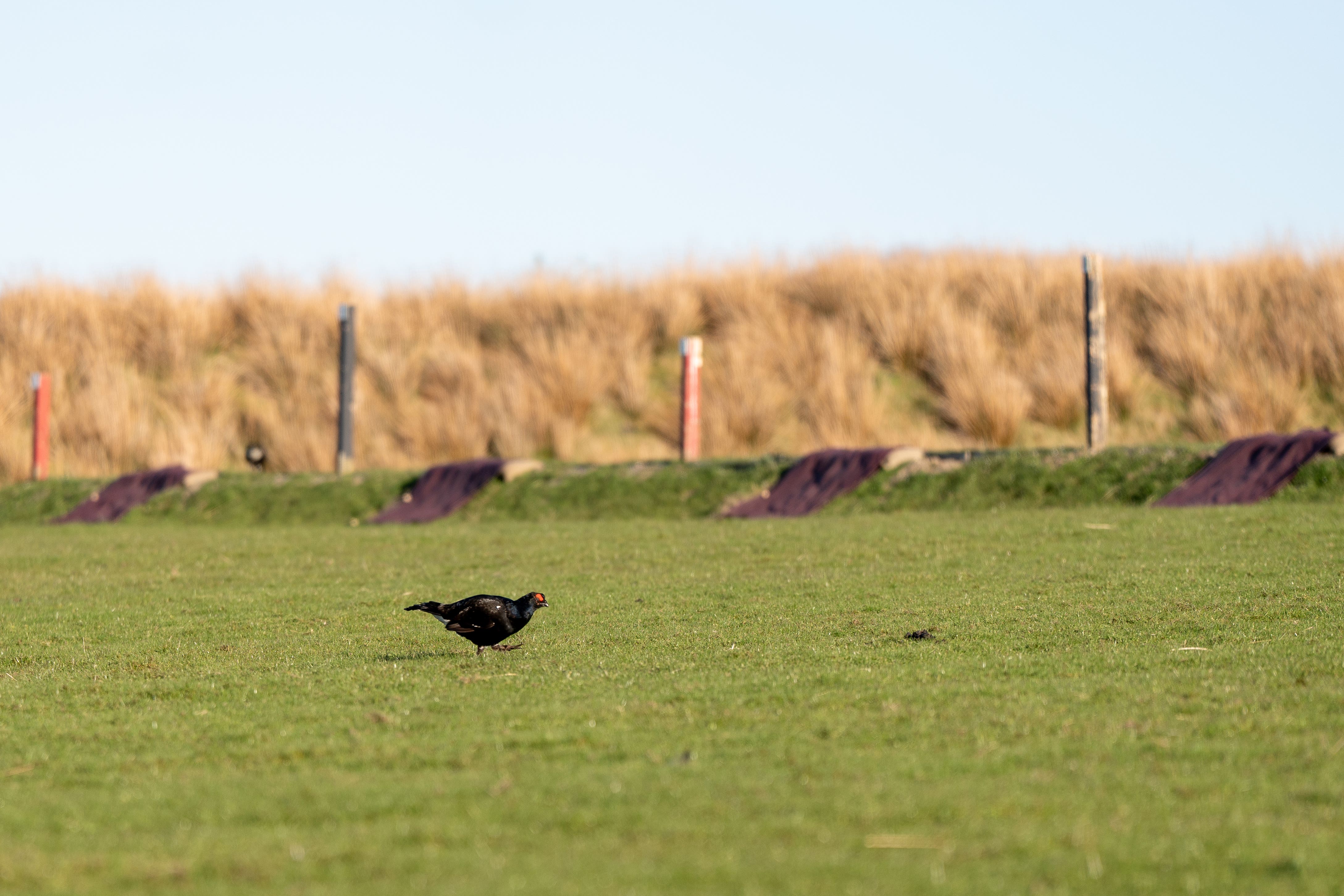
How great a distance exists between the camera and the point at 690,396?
18.2m

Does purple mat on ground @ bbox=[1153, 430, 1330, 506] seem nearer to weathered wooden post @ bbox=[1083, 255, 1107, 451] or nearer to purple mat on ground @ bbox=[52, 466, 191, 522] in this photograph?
weathered wooden post @ bbox=[1083, 255, 1107, 451]

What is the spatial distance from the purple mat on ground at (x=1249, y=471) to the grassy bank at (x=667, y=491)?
0.13 meters

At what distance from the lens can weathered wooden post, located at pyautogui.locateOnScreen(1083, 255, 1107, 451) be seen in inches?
605

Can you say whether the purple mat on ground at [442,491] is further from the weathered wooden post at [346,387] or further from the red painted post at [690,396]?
the weathered wooden post at [346,387]

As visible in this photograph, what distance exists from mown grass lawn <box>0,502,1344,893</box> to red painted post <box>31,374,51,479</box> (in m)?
11.8

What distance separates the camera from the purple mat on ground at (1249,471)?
13.3m

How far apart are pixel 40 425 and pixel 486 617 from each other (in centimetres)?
1681

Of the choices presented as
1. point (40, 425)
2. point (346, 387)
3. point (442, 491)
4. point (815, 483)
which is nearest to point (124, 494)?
point (346, 387)

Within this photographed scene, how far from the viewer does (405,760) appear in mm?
5125

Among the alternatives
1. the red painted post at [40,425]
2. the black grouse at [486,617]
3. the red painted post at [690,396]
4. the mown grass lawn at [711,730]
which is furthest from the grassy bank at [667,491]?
the black grouse at [486,617]

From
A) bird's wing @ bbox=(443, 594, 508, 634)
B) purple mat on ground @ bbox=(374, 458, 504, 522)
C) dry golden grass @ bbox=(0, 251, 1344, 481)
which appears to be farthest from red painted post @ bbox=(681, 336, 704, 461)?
bird's wing @ bbox=(443, 594, 508, 634)

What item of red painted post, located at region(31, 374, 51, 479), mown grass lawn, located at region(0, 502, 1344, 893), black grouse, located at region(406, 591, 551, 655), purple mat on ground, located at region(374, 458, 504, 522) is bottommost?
mown grass lawn, located at region(0, 502, 1344, 893)

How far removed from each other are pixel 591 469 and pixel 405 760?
1193 centimetres

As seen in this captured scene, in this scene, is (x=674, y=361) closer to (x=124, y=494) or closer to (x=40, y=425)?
(x=124, y=494)
